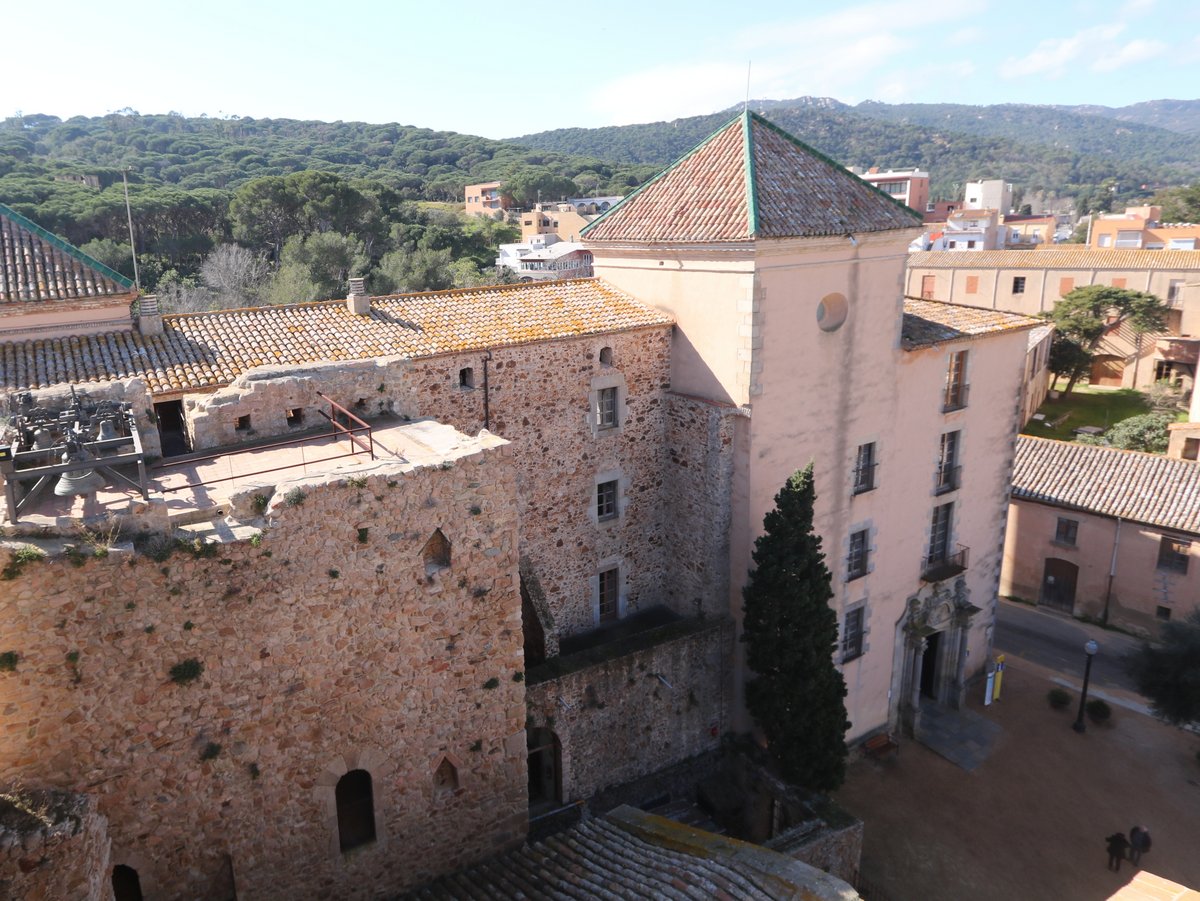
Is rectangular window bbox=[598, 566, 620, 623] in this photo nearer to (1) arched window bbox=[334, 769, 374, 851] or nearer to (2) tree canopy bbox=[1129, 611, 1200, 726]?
(1) arched window bbox=[334, 769, 374, 851]

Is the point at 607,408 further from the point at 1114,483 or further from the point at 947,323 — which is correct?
the point at 1114,483

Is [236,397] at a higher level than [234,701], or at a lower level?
higher

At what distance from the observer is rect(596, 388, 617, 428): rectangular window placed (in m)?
17.7

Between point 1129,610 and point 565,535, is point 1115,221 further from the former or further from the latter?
point 565,535

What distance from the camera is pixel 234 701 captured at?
9.82 m

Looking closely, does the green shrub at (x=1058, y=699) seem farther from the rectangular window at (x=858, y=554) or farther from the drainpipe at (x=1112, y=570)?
the rectangular window at (x=858, y=554)

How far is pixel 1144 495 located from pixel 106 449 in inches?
1134

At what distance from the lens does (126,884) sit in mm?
9852

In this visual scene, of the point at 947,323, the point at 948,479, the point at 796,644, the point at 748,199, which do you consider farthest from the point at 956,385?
the point at 796,644

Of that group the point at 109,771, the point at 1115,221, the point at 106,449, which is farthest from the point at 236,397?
the point at 1115,221

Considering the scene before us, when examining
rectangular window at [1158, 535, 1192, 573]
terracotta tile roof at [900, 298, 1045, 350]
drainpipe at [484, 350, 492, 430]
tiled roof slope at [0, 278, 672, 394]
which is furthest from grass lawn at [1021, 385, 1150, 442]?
drainpipe at [484, 350, 492, 430]

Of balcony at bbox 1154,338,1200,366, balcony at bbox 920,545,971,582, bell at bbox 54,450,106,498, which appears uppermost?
bell at bbox 54,450,106,498

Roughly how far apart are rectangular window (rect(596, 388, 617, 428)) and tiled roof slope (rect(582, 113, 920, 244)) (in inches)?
135

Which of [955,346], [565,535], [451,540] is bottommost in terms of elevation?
[565,535]
